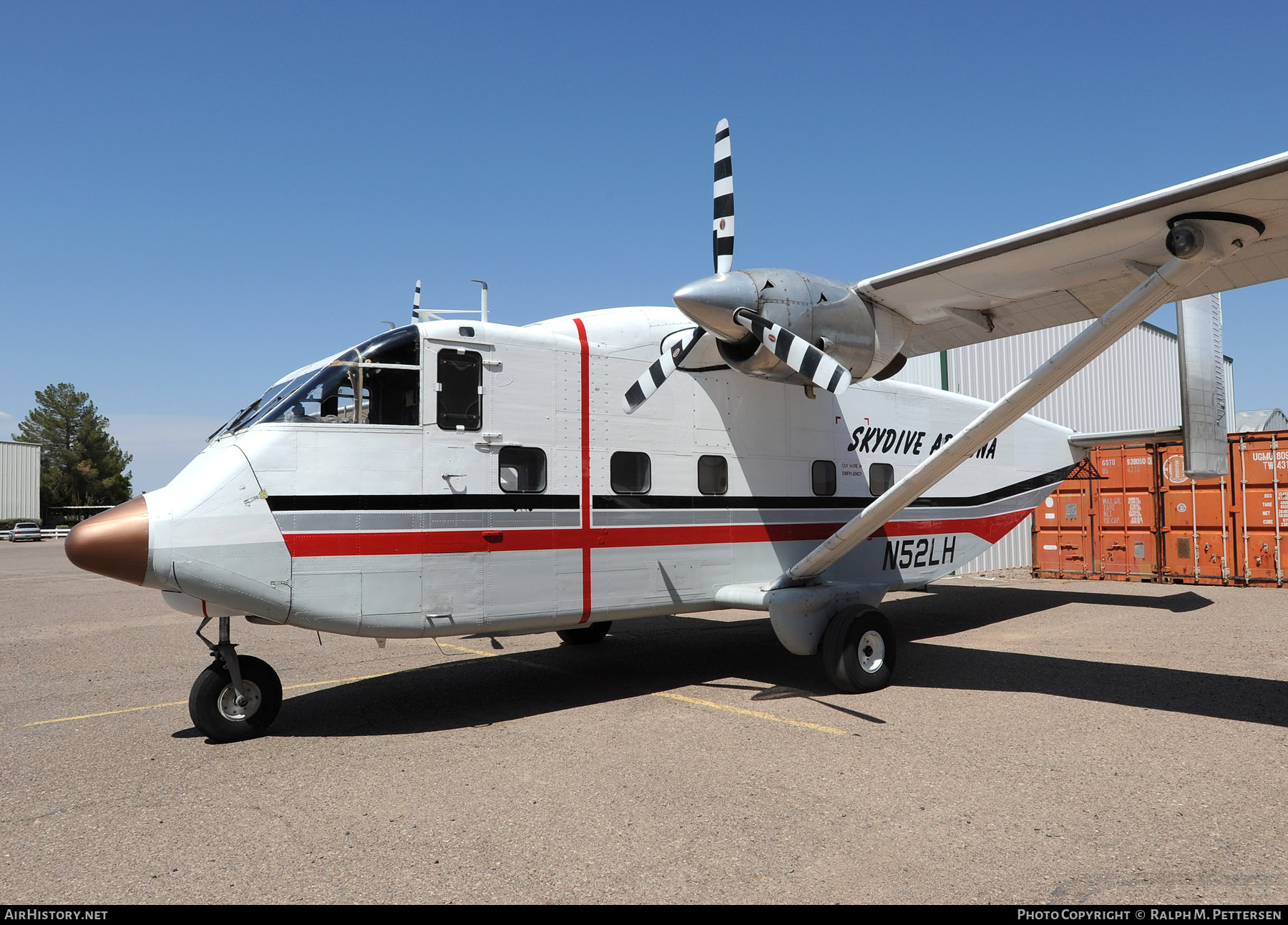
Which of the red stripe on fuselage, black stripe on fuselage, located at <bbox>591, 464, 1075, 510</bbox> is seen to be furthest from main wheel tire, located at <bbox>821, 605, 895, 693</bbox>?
black stripe on fuselage, located at <bbox>591, 464, 1075, 510</bbox>

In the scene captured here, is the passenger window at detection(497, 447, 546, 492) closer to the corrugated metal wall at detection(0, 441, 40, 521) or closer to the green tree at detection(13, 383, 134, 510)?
the corrugated metal wall at detection(0, 441, 40, 521)

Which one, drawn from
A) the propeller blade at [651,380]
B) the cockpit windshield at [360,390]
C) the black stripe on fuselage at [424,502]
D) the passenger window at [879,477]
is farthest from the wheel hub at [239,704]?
the passenger window at [879,477]

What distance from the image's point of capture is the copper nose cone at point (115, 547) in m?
5.97

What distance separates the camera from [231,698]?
6.71m

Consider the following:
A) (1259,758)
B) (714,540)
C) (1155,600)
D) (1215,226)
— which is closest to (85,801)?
(714,540)

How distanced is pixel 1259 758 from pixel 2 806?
8584mm

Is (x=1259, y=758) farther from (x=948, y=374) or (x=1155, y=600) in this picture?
(x=948, y=374)

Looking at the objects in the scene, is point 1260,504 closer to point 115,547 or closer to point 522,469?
point 522,469

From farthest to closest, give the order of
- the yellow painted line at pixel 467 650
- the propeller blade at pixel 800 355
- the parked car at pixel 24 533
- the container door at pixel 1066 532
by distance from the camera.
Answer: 1. the parked car at pixel 24 533
2. the container door at pixel 1066 532
3. the yellow painted line at pixel 467 650
4. the propeller blade at pixel 800 355

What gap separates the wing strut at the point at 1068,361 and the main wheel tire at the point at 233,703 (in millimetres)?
4946

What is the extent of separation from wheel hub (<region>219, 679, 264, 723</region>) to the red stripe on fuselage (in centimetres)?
132

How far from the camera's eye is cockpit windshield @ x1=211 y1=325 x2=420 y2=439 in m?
6.71

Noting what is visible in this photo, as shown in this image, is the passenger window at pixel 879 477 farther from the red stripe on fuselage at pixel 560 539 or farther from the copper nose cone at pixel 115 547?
the copper nose cone at pixel 115 547

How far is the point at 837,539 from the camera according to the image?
321 inches
